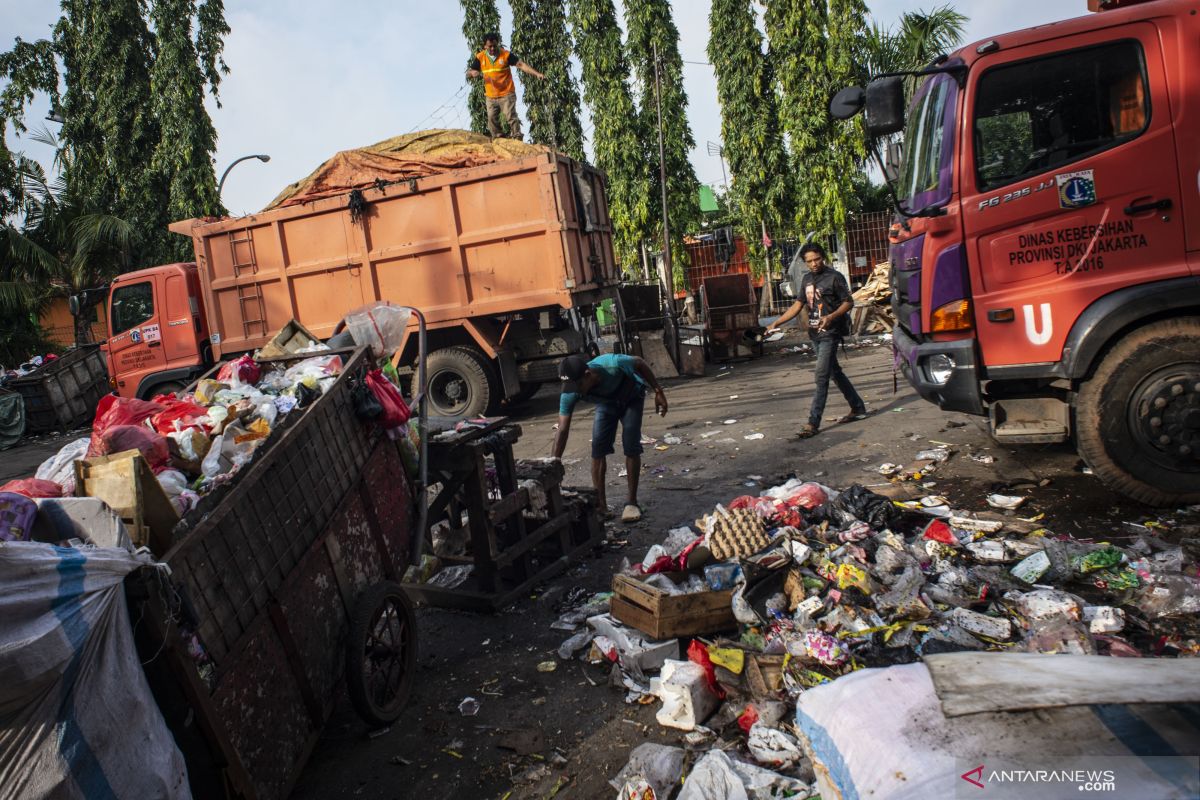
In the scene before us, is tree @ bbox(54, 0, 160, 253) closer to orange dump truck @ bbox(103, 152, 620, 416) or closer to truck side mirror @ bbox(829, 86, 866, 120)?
orange dump truck @ bbox(103, 152, 620, 416)

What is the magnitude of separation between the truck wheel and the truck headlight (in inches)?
26.7

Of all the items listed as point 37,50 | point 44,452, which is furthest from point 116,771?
point 37,50

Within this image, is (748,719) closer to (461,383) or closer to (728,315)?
(461,383)

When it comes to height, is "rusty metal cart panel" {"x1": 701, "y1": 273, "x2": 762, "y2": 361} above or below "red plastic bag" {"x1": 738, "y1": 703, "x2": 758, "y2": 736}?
above

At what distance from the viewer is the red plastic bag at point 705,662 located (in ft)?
9.87

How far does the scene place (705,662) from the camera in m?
3.11

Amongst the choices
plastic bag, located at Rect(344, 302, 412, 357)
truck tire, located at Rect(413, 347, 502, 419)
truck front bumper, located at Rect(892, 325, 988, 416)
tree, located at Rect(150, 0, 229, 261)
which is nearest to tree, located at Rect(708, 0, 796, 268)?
truck tire, located at Rect(413, 347, 502, 419)

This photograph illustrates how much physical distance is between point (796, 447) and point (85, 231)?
16.5 meters

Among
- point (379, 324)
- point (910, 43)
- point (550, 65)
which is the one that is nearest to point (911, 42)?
point (910, 43)

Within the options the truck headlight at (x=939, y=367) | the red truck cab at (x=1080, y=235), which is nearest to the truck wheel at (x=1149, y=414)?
the red truck cab at (x=1080, y=235)

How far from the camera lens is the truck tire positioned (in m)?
8.84

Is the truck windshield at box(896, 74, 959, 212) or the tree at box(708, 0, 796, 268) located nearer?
the truck windshield at box(896, 74, 959, 212)

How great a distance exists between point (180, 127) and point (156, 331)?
1127 cm

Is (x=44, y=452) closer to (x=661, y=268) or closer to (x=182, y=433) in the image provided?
(x=182, y=433)
